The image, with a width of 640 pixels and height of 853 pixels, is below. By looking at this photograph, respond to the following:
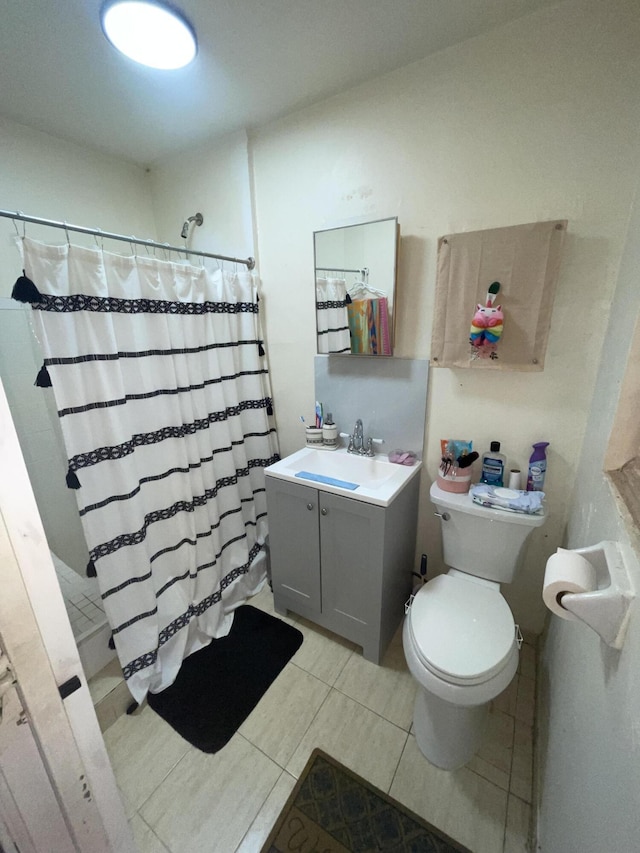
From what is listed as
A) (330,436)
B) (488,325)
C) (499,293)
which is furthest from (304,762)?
(499,293)

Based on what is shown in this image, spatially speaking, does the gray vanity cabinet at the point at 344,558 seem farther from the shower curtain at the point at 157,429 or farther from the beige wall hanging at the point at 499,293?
the beige wall hanging at the point at 499,293

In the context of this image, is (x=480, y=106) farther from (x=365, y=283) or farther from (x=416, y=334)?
(x=416, y=334)

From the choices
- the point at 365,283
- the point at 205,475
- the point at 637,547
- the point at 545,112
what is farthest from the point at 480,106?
the point at 205,475

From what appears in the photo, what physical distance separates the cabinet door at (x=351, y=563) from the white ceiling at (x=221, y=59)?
1.64 m

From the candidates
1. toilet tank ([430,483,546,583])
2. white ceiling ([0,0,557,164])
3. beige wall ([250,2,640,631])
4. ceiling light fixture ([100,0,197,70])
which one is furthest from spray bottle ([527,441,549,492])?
ceiling light fixture ([100,0,197,70])

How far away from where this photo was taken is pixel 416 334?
150 centimetres

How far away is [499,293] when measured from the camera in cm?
124

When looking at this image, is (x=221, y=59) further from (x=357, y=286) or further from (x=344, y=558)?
(x=344, y=558)

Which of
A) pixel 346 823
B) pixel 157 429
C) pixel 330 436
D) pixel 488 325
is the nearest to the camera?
pixel 346 823

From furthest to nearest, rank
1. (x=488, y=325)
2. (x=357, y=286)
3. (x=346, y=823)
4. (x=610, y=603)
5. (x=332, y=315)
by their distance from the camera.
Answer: (x=332, y=315)
(x=357, y=286)
(x=488, y=325)
(x=346, y=823)
(x=610, y=603)

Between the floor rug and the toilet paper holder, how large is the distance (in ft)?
3.23

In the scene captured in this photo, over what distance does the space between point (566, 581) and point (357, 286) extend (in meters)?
1.37

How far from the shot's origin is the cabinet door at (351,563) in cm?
135

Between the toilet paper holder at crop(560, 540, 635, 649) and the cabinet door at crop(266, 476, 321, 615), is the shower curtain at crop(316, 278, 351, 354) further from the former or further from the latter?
the toilet paper holder at crop(560, 540, 635, 649)
